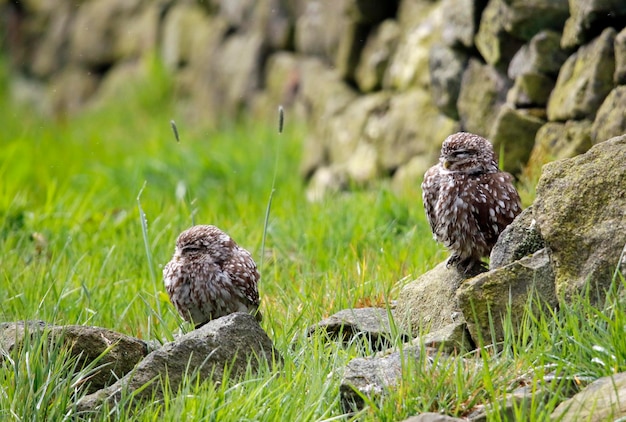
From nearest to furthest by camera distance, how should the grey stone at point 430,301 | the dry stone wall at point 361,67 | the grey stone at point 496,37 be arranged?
the grey stone at point 430,301
the dry stone wall at point 361,67
the grey stone at point 496,37

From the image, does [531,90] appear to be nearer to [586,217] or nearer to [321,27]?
[586,217]

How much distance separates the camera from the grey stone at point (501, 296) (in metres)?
3.70

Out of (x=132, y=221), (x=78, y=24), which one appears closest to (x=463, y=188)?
(x=132, y=221)

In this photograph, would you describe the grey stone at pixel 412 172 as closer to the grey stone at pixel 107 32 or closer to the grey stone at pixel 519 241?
the grey stone at pixel 519 241

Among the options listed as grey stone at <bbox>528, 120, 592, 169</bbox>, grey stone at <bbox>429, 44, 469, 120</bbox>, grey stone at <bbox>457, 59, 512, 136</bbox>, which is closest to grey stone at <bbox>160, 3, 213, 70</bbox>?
grey stone at <bbox>429, 44, 469, 120</bbox>

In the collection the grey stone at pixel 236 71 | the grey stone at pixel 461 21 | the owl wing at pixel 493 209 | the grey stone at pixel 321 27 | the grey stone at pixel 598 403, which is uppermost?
the grey stone at pixel 236 71

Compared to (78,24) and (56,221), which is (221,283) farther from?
(78,24)

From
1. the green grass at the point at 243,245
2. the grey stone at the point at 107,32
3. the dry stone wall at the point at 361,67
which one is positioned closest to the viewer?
the green grass at the point at 243,245

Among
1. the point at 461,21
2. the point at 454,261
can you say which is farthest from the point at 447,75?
the point at 454,261

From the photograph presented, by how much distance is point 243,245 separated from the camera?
20.2ft

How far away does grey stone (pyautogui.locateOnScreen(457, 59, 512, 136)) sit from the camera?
250 inches

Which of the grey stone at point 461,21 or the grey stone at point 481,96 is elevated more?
the grey stone at point 461,21

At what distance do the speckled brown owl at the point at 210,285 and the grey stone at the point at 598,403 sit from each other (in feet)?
5.94

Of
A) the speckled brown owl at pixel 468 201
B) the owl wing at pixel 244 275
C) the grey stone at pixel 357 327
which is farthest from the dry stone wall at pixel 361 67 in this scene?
the owl wing at pixel 244 275
